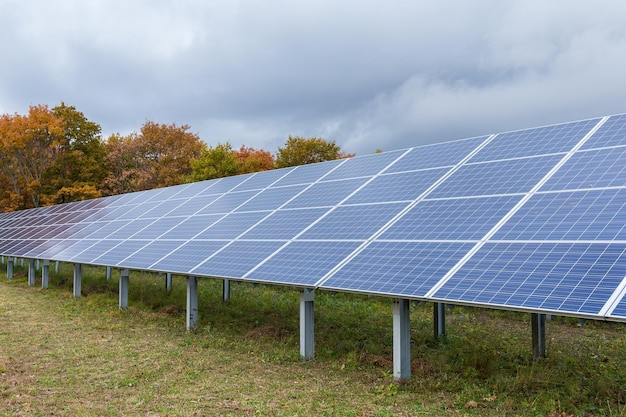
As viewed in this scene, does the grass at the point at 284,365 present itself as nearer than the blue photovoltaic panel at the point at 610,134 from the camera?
Yes

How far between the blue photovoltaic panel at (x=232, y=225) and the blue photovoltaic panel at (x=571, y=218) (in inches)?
325

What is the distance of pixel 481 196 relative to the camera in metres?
11.8

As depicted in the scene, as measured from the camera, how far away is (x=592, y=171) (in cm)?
1100

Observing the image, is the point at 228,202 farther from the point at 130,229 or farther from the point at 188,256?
the point at 130,229

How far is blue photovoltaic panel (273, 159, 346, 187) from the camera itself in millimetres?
18438

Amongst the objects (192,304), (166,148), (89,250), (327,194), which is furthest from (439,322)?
(166,148)

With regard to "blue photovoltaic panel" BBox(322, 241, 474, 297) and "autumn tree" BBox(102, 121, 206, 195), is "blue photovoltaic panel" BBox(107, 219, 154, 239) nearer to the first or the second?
"blue photovoltaic panel" BBox(322, 241, 474, 297)

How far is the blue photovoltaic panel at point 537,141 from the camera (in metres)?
13.0

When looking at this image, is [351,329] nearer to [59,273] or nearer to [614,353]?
[614,353]

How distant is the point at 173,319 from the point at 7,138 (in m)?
41.4

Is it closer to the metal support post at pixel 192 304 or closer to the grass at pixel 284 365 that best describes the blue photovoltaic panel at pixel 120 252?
the grass at pixel 284 365

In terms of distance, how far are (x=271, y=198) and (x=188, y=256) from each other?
12.6 feet

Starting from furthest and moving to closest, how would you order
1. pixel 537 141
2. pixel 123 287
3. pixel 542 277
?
pixel 123 287 < pixel 537 141 < pixel 542 277

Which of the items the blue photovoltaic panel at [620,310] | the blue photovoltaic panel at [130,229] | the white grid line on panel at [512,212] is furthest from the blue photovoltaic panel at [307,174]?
the blue photovoltaic panel at [620,310]
